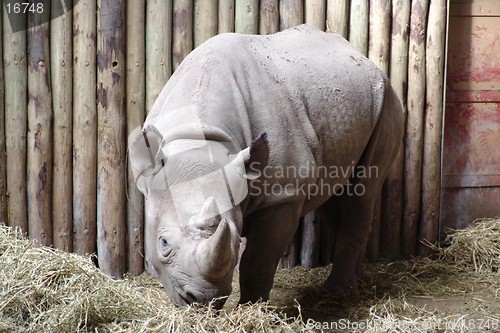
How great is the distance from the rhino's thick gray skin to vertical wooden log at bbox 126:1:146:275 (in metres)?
0.95

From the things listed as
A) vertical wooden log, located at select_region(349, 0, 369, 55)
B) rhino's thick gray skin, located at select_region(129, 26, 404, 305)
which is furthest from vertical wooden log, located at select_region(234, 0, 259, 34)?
vertical wooden log, located at select_region(349, 0, 369, 55)

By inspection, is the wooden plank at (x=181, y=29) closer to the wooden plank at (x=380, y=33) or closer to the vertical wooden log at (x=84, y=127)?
the vertical wooden log at (x=84, y=127)

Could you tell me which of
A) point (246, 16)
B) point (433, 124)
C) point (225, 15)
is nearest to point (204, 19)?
point (225, 15)

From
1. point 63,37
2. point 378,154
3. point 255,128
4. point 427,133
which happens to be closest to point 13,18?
point 63,37

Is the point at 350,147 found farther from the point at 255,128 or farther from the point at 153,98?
the point at 153,98

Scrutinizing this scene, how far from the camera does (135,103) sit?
20.3 ft

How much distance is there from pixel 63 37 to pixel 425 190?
139 inches

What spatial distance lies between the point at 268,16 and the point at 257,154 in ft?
7.61

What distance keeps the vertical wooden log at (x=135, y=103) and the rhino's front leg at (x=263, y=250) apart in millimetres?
1374

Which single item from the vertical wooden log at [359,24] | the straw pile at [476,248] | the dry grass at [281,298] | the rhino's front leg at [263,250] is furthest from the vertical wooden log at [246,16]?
the straw pile at [476,248]

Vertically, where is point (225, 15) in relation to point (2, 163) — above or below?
above

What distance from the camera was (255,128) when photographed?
5055 millimetres

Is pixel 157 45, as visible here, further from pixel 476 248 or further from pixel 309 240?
pixel 476 248

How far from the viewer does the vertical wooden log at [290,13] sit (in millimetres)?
6508
